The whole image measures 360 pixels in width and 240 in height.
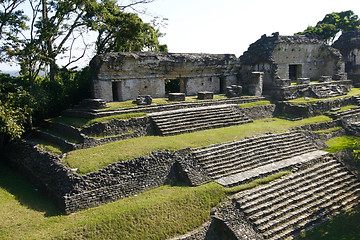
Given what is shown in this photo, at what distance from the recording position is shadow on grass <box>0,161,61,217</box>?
8.34m

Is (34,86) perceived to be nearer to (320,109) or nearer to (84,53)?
(84,53)

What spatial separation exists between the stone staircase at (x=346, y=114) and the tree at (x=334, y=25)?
19.5 meters

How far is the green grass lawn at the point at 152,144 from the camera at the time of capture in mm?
9281

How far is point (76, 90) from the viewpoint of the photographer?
15617 mm

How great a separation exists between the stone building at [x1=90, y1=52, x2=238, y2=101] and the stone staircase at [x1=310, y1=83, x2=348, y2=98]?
508cm

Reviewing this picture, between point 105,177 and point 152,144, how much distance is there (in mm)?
2390

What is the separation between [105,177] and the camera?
8.77m

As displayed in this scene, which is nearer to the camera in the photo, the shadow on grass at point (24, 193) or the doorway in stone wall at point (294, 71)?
the shadow on grass at point (24, 193)

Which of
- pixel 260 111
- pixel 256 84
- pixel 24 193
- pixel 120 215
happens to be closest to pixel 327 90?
pixel 256 84

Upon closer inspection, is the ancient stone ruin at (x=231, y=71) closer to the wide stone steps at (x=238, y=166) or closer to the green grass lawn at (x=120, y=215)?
the wide stone steps at (x=238, y=166)

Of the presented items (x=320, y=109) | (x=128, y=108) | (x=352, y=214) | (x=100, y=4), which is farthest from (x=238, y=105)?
(x=100, y=4)

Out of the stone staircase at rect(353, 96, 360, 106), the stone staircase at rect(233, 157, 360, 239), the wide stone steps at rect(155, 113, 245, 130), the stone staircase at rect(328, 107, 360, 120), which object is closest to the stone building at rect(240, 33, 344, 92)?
the stone staircase at rect(353, 96, 360, 106)

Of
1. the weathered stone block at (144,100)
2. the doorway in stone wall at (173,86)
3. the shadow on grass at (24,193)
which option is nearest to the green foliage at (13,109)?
the shadow on grass at (24,193)

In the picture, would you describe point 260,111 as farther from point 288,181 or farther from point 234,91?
point 288,181
